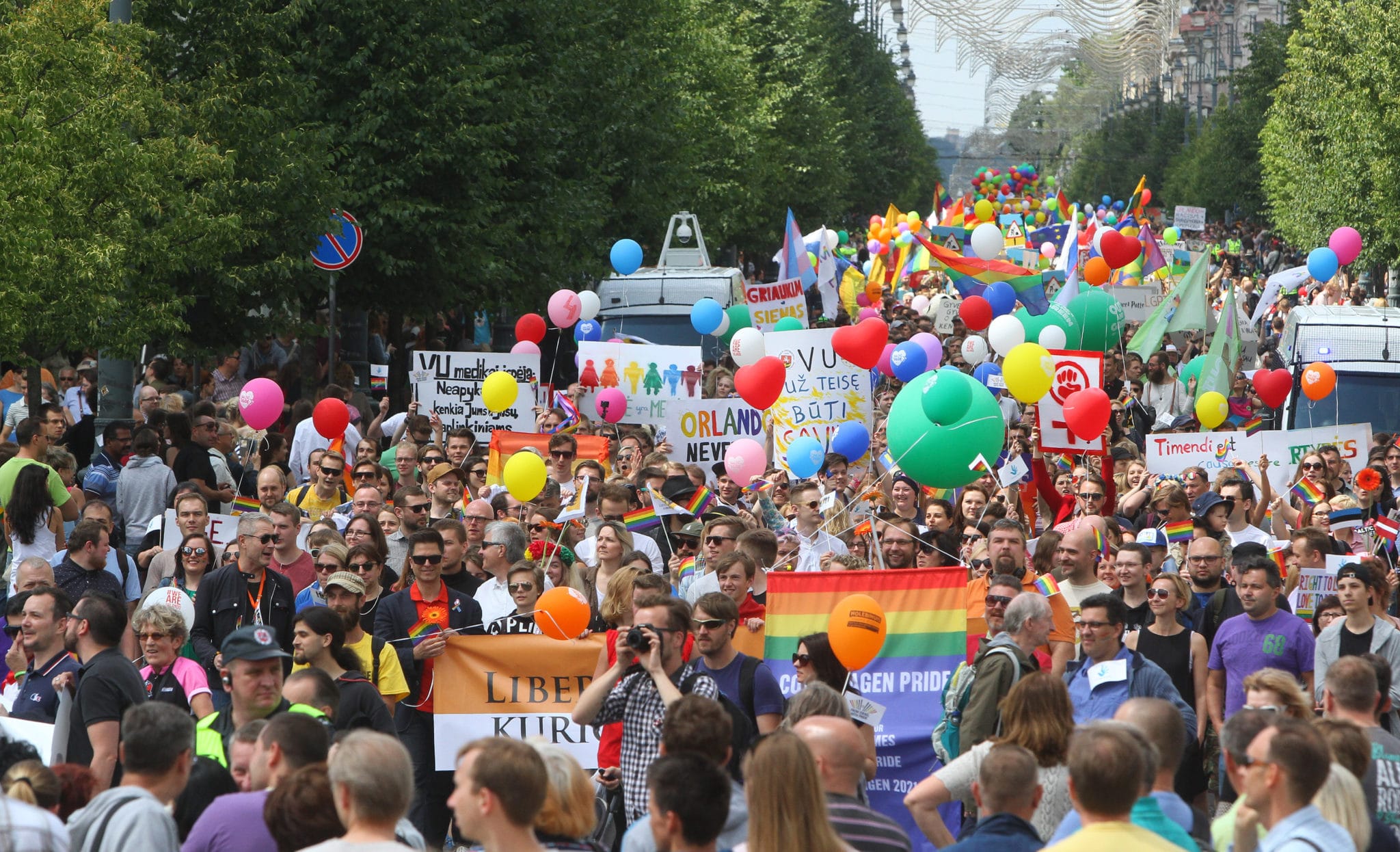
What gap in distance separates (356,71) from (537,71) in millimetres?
4188

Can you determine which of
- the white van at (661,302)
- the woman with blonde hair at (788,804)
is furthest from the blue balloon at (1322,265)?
the woman with blonde hair at (788,804)

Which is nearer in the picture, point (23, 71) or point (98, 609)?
point (98, 609)

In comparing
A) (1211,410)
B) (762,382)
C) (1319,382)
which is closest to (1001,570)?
(762,382)

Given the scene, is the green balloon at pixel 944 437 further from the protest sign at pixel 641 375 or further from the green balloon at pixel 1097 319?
the green balloon at pixel 1097 319

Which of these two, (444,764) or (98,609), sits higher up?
(98,609)

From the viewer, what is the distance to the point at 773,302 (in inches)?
894

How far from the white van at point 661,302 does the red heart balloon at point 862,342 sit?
356 inches

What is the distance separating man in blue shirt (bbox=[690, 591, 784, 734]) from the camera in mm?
6980

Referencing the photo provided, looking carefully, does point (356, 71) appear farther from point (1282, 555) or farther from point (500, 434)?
point (1282, 555)

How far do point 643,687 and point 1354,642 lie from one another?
331 centimetres

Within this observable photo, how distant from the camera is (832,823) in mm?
5039

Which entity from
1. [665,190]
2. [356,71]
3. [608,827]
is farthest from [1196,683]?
[665,190]

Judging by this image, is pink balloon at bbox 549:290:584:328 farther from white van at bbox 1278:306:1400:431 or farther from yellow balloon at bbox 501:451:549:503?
yellow balloon at bbox 501:451:549:503

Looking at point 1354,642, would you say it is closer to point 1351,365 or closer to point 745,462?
point 745,462
